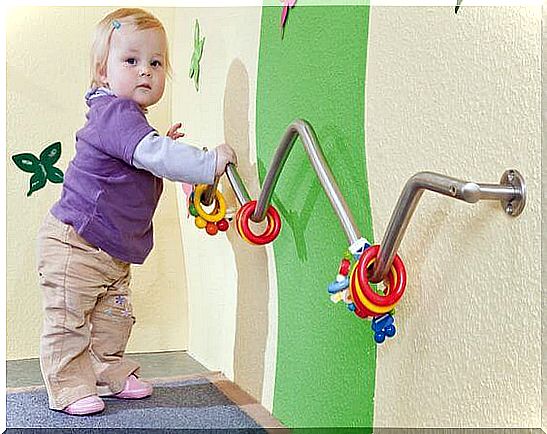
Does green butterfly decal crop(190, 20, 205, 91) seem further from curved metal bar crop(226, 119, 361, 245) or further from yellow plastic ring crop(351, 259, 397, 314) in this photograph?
yellow plastic ring crop(351, 259, 397, 314)

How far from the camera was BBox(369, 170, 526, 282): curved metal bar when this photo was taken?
0.50 metres

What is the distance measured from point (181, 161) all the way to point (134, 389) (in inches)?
12.8

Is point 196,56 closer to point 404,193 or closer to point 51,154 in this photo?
point 51,154

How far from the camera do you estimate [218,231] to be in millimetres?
1135

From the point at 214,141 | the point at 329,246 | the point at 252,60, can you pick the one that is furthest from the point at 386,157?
the point at 214,141

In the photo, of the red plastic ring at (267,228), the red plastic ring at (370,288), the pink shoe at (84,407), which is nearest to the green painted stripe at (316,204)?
the red plastic ring at (267,228)

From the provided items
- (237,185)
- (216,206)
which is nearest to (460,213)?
(237,185)

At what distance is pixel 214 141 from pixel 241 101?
0.30ft

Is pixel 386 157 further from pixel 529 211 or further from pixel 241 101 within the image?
pixel 241 101

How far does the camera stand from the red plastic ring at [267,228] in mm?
927

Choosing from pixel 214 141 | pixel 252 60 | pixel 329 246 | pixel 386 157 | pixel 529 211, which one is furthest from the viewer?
pixel 214 141

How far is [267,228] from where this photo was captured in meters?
0.94

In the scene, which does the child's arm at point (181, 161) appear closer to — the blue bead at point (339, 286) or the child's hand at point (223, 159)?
the child's hand at point (223, 159)

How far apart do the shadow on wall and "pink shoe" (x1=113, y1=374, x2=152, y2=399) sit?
0.38 ft
